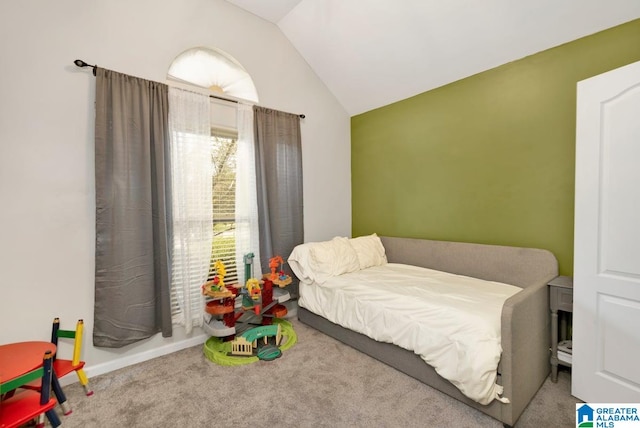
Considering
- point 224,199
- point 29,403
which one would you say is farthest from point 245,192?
point 29,403

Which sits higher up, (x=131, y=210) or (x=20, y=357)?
(x=131, y=210)

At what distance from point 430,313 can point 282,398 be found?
1.11m

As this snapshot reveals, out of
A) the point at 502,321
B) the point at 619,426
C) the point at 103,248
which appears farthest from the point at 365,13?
the point at 619,426

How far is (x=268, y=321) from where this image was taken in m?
2.72

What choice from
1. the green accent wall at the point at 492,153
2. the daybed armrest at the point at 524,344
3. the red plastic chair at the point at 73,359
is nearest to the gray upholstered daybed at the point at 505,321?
the daybed armrest at the point at 524,344

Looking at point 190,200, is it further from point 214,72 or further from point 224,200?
point 214,72

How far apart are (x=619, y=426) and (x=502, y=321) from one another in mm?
775

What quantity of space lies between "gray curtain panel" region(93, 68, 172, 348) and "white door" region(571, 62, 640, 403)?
9.64 feet

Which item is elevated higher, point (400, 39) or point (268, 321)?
point (400, 39)

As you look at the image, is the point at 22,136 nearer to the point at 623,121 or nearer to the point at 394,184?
the point at 394,184

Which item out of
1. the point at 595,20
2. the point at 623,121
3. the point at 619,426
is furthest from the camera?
the point at 595,20

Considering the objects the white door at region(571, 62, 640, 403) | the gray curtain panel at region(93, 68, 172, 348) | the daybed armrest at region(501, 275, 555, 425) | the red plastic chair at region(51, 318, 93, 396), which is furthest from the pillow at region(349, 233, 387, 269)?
the red plastic chair at region(51, 318, 93, 396)

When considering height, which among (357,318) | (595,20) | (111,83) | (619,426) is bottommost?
(619,426)

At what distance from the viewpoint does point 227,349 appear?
2.36m
